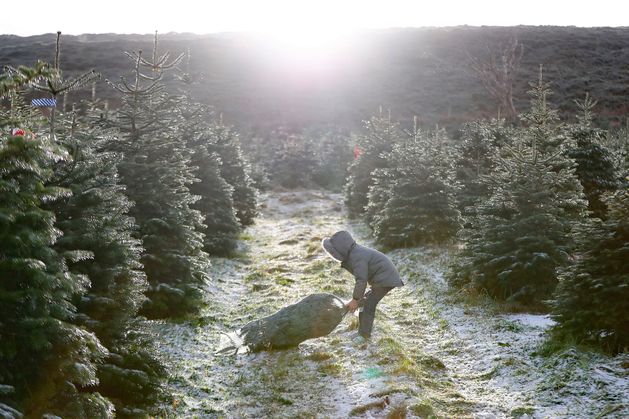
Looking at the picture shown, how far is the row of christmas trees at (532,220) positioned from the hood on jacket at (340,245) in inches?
124

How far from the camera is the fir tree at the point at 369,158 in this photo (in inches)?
929

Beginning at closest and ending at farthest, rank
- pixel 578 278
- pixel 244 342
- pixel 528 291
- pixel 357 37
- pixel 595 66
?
1. pixel 578 278
2. pixel 244 342
3. pixel 528 291
4. pixel 595 66
5. pixel 357 37

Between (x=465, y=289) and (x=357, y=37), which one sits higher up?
(x=357, y=37)

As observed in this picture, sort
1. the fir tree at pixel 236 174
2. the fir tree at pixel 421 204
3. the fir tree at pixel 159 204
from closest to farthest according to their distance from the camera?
1. the fir tree at pixel 159 204
2. the fir tree at pixel 421 204
3. the fir tree at pixel 236 174

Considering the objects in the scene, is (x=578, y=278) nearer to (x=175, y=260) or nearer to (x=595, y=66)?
(x=175, y=260)

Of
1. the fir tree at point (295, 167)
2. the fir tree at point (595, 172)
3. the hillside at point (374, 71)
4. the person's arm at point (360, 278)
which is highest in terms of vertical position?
the hillside at point (374, 71)

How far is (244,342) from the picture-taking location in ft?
30.2

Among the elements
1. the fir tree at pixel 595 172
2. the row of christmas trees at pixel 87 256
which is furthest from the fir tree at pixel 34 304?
the fir tree at pixel 595 172

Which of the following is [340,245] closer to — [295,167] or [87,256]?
[87,256]

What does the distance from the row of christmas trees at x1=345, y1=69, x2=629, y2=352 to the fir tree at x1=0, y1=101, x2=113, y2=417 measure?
647 centimetres

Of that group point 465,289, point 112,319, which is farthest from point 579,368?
point 112,319

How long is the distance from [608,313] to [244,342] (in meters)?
5.59

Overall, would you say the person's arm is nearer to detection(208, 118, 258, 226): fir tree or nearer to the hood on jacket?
the hood on jacket

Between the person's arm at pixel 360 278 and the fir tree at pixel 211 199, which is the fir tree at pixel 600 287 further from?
the fir tree at pixel 211 199
